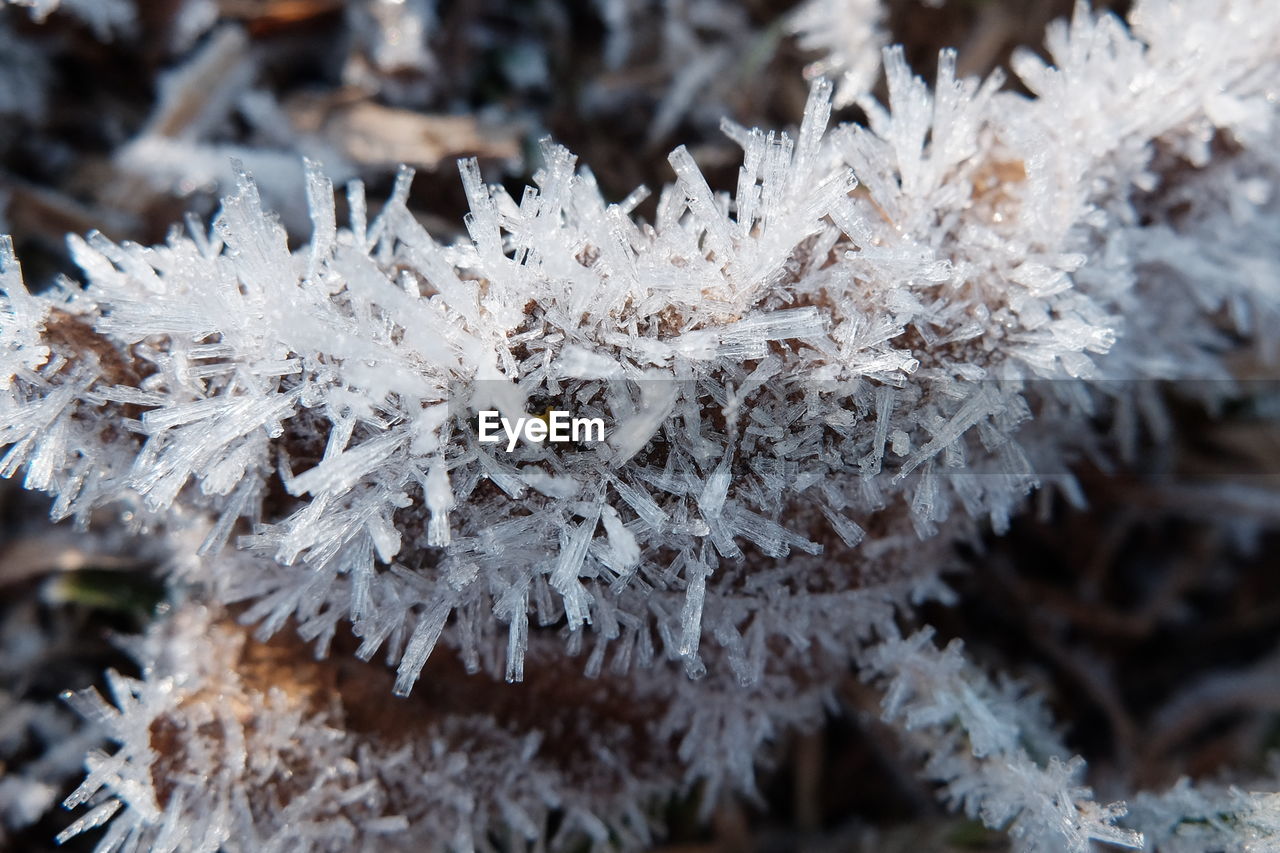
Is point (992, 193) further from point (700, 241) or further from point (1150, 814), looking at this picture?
point (1150, 814)

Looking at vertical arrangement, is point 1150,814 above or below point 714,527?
below

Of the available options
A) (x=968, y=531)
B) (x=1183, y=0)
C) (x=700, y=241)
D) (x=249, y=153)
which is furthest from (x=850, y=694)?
(x=249, y=153)

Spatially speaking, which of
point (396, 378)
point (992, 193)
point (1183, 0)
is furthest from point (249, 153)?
point (1183, 0)

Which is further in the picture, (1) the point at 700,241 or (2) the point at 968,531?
(2) the point at 968,531

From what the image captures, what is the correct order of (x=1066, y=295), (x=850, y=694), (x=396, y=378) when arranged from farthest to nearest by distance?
(x=850, y=694), (x=1066, y=295), (x=396, y=378)

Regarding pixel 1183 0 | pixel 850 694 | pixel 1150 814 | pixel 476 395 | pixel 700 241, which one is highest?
pixel 1183 0

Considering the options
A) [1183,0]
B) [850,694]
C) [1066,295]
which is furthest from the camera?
[850,694]
